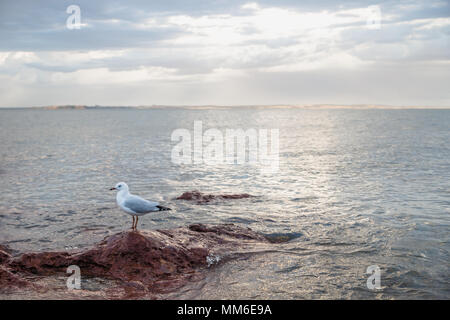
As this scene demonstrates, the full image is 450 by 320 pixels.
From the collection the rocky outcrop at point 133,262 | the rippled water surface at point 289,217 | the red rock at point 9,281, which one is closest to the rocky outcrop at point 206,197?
the rippled water surface at point 289,217

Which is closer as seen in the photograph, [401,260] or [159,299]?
[159,299]

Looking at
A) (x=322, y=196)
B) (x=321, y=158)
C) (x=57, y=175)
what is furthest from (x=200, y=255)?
(x=321, y=158)

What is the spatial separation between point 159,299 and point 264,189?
1190 cm

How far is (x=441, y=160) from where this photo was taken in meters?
29.1

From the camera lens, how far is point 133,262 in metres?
7.98

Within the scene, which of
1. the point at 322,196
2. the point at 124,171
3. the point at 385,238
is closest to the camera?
the point at 385,238

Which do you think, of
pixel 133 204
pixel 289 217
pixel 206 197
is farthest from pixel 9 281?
pixel 206 197

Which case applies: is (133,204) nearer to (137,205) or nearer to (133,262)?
(137,205)

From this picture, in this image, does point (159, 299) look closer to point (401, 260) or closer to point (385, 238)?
point (401, 260)

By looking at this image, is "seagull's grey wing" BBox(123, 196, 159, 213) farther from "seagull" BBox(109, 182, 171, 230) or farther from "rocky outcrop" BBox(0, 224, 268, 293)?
"rocky outcrop" BBox(0, 224, 268, 293)

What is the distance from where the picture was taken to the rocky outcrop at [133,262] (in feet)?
25.5

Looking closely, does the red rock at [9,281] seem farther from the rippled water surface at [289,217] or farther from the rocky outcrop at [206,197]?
the rocky outcrop at [206,197]

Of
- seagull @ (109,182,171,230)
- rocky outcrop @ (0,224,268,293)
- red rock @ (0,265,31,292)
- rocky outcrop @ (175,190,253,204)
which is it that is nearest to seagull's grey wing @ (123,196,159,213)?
seagull @ (109,182,171,230)
